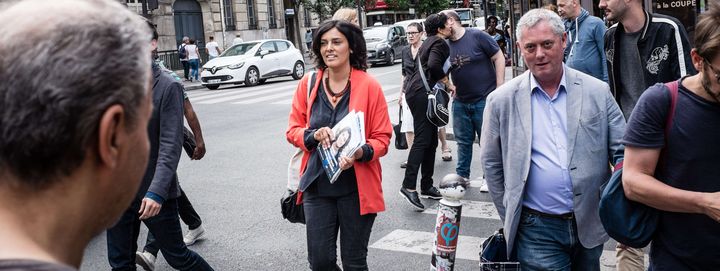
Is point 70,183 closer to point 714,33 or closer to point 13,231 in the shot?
point 13,231

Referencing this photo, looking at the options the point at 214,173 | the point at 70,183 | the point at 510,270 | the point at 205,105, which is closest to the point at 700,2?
the point at 214,173

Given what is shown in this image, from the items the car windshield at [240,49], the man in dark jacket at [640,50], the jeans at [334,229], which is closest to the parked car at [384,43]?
the car windshield at [240,49]

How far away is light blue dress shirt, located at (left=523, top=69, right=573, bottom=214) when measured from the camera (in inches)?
121

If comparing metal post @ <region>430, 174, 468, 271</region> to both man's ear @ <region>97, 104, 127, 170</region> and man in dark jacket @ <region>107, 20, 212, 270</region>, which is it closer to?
man in dark jacket @ <region>107, 20, 212, 270</region>

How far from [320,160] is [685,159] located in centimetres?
189

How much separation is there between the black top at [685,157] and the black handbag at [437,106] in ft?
13.1

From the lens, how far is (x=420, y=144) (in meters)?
6.54

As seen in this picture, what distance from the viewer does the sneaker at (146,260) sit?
511 centimetres

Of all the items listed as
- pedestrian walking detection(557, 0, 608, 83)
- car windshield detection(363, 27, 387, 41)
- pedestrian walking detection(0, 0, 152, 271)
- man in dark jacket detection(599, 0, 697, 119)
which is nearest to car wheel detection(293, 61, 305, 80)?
car windshield detection(363, 27, 387, 41)

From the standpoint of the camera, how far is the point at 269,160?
365 inches

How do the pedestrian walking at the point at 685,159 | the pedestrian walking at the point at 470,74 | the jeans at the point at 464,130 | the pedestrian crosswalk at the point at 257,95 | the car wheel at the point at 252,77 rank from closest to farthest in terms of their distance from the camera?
the pedestrian walking at the point at 685,159 < the pedestrian walking at the point at 470,74 < the jeans at the point at 464,130 < the pedestrian crosswalk at the point at 257,95 < the car wheel at the point at 252,77

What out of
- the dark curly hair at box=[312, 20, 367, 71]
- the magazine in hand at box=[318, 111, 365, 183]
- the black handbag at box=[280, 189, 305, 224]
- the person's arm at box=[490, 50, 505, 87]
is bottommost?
the black handbag at box=[280, 189, 305, 224]

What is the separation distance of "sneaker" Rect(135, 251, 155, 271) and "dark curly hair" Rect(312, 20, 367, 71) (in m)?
2.16

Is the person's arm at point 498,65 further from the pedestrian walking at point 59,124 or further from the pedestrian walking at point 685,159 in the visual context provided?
the pedestrian walking at point 59,124
